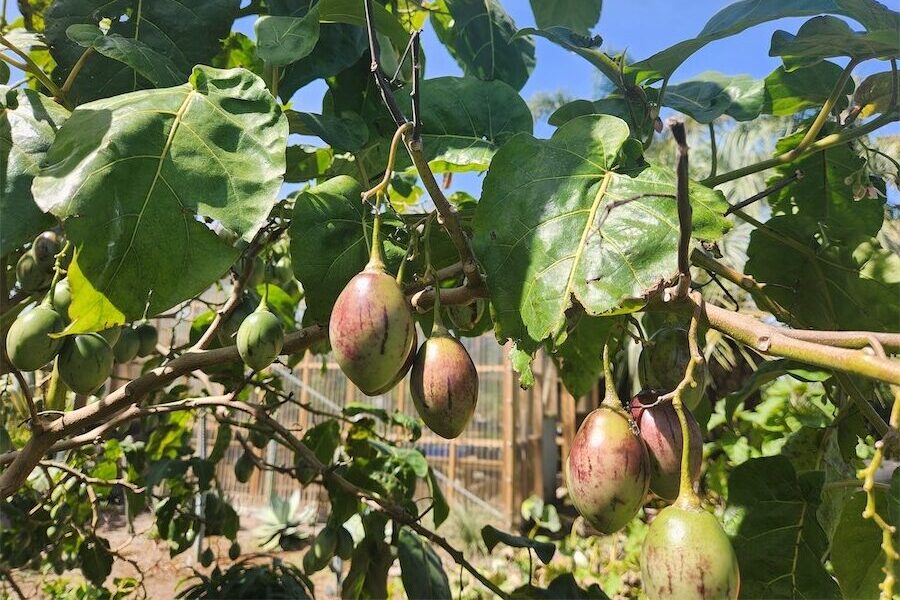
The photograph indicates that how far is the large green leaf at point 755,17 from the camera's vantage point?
87cm

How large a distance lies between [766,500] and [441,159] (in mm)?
753

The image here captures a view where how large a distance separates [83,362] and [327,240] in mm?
439

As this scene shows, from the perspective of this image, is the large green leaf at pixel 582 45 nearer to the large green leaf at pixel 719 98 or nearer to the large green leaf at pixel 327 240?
the large green leaf at pixel 719 98

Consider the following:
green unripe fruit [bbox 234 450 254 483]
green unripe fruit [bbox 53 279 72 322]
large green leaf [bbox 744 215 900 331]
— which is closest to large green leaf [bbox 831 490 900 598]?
large green leaf [bbox 744 215 900 331]

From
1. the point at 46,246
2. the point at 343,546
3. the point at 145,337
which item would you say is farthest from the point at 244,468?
the point at 46,246

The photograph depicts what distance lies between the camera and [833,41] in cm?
90

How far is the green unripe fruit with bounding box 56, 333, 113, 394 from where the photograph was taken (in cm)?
95

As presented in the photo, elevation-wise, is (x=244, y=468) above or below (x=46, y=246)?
below

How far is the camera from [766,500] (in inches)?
39.9

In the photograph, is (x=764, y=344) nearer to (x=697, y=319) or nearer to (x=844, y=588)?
(x=697, y=319)

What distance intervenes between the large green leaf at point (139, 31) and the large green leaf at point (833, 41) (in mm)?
841

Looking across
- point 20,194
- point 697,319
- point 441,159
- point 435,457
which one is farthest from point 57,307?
point 435,457

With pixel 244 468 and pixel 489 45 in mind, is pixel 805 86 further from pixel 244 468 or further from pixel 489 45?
pixel 244 468

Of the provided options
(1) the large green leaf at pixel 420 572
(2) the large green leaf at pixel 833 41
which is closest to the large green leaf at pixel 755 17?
(2) the large green leaf at pixel 833 41
